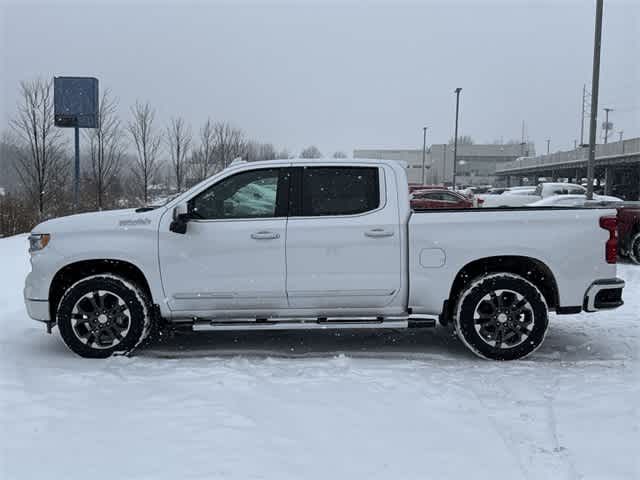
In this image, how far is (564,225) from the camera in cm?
568

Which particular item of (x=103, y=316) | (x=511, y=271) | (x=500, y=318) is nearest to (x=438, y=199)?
(x=511, y=271)

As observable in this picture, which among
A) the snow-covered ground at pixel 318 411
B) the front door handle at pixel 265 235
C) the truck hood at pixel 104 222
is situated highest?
the truck hood at pixel 104 222

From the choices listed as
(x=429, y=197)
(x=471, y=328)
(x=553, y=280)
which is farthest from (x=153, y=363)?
(x=429, y=197)

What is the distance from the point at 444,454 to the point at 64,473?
2.24m

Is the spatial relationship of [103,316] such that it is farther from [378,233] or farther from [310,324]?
[378,233]

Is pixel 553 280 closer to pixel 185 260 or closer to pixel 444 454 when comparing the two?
pixel 444 454

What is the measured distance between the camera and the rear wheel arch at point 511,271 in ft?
19.2

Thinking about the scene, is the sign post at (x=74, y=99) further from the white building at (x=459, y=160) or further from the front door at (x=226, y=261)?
the white building at (x=459, y=160)

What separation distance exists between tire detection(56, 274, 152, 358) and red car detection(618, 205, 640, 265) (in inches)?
407

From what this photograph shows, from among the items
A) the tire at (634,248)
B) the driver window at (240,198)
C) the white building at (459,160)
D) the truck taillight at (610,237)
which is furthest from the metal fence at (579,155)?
the white building at (459,160)

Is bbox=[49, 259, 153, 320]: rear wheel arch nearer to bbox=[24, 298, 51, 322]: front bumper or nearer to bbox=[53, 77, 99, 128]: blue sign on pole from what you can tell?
bbox=[24, 298, 51, 322]: front bumper

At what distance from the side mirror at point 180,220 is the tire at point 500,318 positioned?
105 inches

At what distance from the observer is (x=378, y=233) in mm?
5641

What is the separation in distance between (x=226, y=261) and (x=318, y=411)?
184 cm
